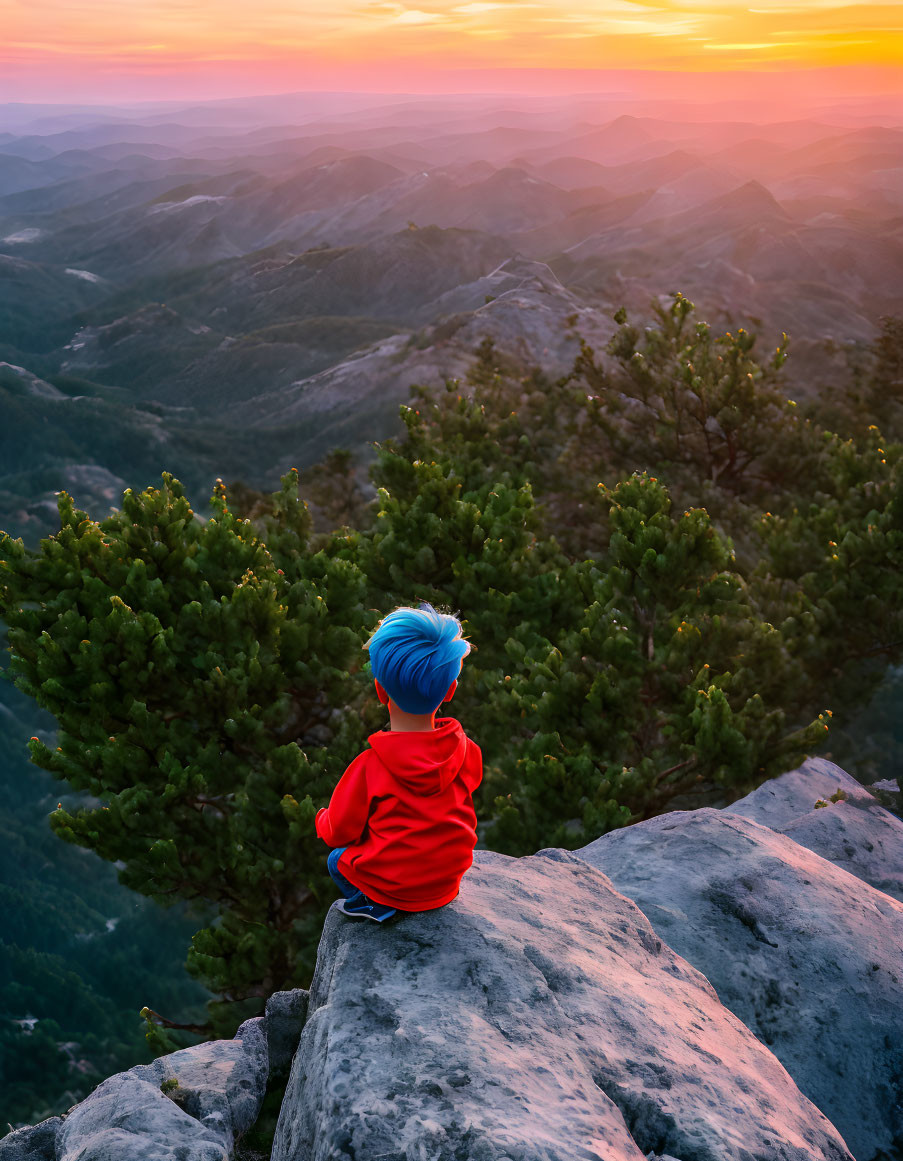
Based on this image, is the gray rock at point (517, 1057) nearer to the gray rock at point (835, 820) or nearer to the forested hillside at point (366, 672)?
the gray rock at point (835, 820)

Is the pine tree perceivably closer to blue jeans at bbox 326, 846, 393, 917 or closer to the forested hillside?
the forested hillside

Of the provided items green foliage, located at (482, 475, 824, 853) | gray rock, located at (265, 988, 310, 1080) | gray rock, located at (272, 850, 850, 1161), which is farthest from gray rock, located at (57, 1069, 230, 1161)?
green foliage, located at (482, 475, 824, 853)

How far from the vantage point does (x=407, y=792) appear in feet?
13.3

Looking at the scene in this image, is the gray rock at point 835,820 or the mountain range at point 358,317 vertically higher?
the gray rock at point 835,820

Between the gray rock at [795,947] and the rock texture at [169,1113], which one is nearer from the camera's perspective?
the rock texture at [169,1113]

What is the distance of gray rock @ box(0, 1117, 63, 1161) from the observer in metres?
4.91

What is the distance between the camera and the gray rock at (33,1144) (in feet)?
16.1

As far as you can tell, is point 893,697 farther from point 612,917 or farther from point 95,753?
point 95,753

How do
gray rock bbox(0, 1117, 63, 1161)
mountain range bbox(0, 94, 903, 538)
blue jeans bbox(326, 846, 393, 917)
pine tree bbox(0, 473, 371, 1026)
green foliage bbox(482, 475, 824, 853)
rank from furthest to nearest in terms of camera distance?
mountain range bbox(0, 94, 903, 538), pine tree bbox(0, 473, 371, 1026), green foliage bbox(482, 475, 824, 853), gray rock bbox(0, 1117, 63, 1161), blue jeans bbox(326, 846, 393, 917)

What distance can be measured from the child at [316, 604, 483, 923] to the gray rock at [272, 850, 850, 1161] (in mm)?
202

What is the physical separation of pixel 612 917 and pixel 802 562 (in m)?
9.43

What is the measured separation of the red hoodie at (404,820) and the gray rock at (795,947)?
2362 millimetres

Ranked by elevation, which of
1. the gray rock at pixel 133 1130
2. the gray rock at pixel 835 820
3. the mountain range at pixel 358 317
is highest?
the gray rock at pixel 133 1130

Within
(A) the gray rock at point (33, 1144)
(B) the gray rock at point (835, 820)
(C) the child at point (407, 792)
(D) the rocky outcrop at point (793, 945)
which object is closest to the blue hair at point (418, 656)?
(C) the child at point (407, 792)
